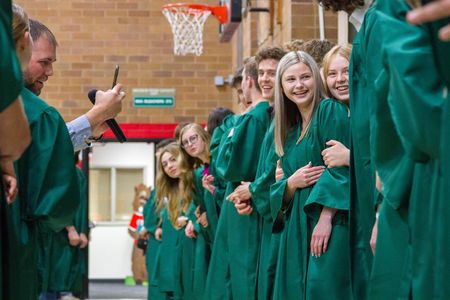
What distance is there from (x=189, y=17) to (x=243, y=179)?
758cm

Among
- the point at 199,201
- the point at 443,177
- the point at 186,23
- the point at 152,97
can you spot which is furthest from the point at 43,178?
the point at 152,97

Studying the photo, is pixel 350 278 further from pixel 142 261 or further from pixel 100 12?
pixel 142 261

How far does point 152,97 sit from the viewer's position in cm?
1705

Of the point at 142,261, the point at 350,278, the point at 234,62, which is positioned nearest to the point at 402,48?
the point at 350,278

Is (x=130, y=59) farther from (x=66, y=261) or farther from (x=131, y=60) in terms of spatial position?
(x=66, y=261)

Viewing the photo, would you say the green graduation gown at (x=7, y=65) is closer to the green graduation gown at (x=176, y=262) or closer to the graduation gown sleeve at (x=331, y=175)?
the graduation gown sleeve at (x=331, y=175)

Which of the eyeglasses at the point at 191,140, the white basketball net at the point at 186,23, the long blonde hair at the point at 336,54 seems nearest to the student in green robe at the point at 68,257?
the white basketball net at the point at 186,23

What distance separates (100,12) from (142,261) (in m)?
4.77

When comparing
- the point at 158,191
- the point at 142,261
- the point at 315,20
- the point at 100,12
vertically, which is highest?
the point at 100,12

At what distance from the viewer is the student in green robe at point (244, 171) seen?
6.76 metres

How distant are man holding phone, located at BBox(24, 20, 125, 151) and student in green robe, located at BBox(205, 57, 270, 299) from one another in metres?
2.03

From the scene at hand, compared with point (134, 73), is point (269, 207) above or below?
below

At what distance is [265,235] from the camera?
6.36m

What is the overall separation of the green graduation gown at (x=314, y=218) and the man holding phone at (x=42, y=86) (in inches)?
41.7
